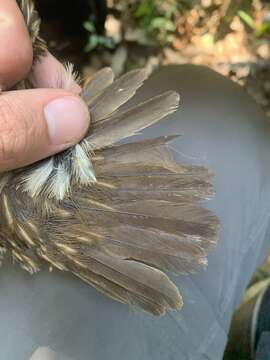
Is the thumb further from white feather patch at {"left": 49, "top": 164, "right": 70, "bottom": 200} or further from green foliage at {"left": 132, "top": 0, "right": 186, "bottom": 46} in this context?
green foliage at {"left": 132, "top": 0, "right": 186, "bottom": 46}

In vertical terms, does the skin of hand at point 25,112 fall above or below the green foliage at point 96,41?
above

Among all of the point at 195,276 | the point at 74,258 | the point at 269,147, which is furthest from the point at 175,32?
the point at 74,258

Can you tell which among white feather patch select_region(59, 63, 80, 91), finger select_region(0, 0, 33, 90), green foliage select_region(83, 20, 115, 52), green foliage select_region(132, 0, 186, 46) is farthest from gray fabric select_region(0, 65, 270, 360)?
green foliage select_region(83, 20, 115, 52)

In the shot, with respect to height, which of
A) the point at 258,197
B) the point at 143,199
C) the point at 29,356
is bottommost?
the point at 29,356

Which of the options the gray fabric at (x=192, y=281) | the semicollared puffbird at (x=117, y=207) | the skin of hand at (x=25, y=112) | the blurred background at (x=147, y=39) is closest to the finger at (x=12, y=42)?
the skin of hand at (x=25, y=112)

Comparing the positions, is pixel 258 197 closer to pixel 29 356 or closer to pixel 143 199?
pixel 143 199

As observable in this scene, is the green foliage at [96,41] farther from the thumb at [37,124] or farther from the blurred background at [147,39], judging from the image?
the thumb at [37,124]

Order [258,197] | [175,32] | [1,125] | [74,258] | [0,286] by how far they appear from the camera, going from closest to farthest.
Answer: [1,125] < [74,258] < [0,286] < [258,197] < [175,32]

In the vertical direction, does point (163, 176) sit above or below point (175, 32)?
above
